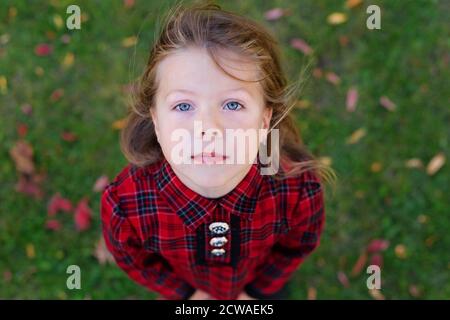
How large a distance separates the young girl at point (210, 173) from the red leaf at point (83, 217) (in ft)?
2.30

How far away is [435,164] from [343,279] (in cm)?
81

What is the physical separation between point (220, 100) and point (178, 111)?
0.44 ft

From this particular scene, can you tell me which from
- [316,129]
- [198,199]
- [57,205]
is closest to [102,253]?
[57,205]

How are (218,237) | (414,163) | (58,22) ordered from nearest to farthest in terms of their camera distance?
(218,237) < (414,163) < (58,22)

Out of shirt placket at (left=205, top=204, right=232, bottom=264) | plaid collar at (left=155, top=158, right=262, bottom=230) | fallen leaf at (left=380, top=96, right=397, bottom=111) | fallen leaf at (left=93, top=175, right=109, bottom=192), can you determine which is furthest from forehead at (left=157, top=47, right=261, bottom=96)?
fallen leaf at (left=380, top=96, right=397, bottom=111)

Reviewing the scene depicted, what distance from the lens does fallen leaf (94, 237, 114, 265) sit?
2.72 meters

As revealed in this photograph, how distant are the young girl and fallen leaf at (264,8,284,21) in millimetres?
1011

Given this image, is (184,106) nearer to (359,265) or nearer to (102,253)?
(102,253)

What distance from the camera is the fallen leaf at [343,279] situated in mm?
2703

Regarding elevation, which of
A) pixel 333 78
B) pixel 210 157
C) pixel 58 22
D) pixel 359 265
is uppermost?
pixel 58 22

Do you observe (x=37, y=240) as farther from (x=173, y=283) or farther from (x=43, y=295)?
(x=173, y=283)

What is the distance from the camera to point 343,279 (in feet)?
8.89

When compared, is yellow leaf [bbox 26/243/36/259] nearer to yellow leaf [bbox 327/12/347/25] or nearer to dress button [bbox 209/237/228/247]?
dress button [bbox 209/237/228/247]
